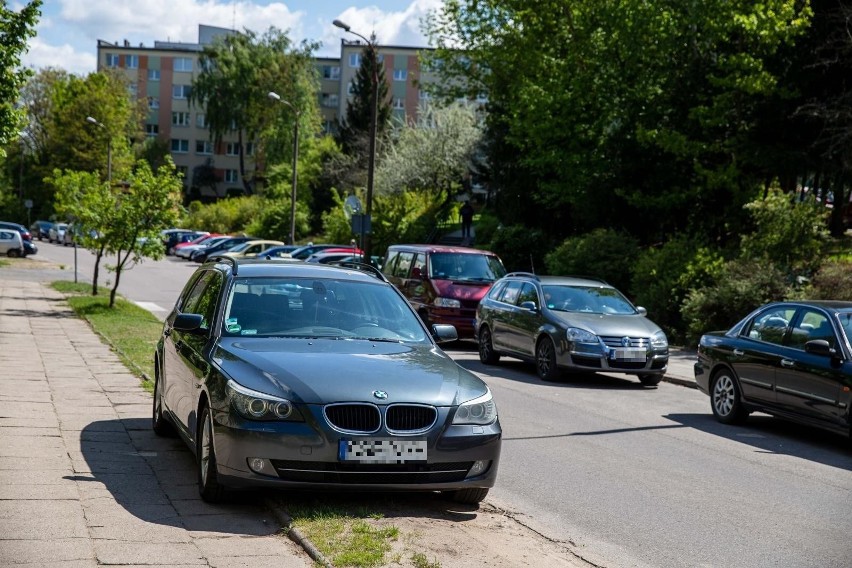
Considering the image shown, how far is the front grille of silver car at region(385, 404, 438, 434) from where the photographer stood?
6.78 meters

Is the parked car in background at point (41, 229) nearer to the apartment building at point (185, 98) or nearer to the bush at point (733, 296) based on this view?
the apartment building at point (185, 98)

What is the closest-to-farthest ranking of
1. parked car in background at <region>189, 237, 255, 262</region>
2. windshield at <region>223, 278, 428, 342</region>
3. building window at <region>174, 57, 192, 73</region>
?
windshield at <region>223, 278, 428, 342</region> → parked car in background at <region>189, 237, 255, 262</region> → building window at <region>174, 57, 192, 73</region>

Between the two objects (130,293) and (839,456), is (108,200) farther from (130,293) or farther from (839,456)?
(839,456)

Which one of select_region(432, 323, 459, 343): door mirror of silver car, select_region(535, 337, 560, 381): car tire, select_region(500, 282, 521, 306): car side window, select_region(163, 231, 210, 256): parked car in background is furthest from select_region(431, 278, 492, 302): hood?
select_region(163, 231, 210, 256): parked car in background

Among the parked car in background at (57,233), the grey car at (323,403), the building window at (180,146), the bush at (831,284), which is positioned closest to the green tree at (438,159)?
the parked car in background at (57,233)

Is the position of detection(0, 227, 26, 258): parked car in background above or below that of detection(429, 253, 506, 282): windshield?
below

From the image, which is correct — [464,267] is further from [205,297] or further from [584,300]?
[205,297]

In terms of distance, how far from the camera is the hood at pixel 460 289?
72.7 ft

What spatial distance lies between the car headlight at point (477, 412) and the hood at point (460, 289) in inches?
584

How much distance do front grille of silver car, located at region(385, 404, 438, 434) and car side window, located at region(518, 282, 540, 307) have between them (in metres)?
10.8

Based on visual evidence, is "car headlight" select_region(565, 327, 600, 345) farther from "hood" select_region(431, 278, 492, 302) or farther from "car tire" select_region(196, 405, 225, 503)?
"car tire" select_region(196, 405, 225, 503)

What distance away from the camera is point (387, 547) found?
595 centimetres

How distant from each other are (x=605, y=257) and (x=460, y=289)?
8.09 m

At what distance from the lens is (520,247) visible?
3975 cm
